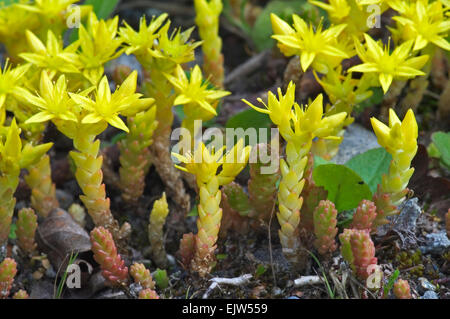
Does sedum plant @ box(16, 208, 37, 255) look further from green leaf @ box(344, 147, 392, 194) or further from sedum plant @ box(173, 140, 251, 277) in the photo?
green leaf @ box(344, 147, 392, 194)

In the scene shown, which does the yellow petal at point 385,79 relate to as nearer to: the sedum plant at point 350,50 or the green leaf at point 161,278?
the sedum plant at point 350,50

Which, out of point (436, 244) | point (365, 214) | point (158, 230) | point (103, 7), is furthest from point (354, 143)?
point (103, 7)

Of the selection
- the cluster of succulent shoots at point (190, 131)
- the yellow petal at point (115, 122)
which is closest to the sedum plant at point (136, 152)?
the cluster of succulent shoots at point (190, 131)

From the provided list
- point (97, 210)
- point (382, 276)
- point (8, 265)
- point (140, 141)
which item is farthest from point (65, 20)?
point (382, 276)

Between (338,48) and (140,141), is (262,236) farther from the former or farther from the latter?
(338,48)

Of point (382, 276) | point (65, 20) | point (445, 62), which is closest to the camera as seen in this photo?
point (382, 276)
